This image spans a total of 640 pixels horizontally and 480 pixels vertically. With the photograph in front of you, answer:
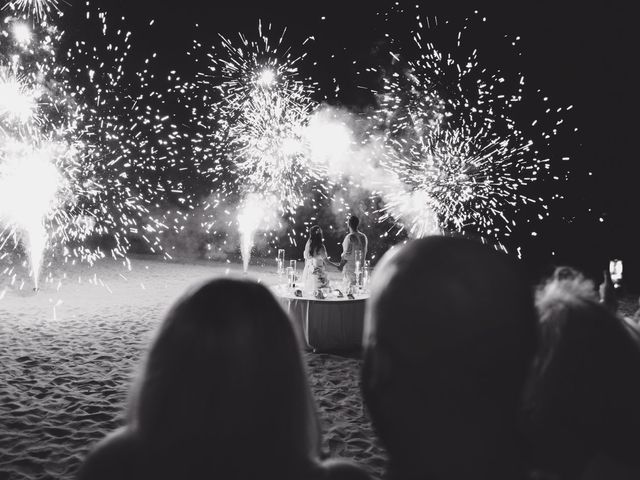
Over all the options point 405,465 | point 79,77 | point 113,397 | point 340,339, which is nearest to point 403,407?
point 405,465

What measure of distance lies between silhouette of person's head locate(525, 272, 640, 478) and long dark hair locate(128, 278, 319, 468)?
708 millimetres

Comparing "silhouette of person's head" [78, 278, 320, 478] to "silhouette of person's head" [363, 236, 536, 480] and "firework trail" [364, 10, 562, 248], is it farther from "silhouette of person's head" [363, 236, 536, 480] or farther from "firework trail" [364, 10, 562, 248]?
"firework trail" [364, 10, 562, 248]

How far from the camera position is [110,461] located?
112 centimetres

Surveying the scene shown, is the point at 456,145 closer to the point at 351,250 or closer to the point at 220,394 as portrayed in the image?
the point at 351,250

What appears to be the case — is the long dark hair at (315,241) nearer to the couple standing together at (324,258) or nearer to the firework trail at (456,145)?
the couple standing together at (324,258)

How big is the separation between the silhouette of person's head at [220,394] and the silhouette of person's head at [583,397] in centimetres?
70

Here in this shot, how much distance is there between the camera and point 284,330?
1.19 metres

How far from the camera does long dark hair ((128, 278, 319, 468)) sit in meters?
1.10

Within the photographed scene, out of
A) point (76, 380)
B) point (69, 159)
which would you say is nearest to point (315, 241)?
point (76, 380)

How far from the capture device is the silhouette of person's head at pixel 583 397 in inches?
46.2

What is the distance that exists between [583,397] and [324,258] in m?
6.95

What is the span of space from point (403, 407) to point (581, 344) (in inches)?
28.1

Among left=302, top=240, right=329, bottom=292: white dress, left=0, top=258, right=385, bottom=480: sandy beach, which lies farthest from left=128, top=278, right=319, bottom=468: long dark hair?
left=302, top=240, right=329, bottom=292: white dress

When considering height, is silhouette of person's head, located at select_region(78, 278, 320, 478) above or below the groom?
below
